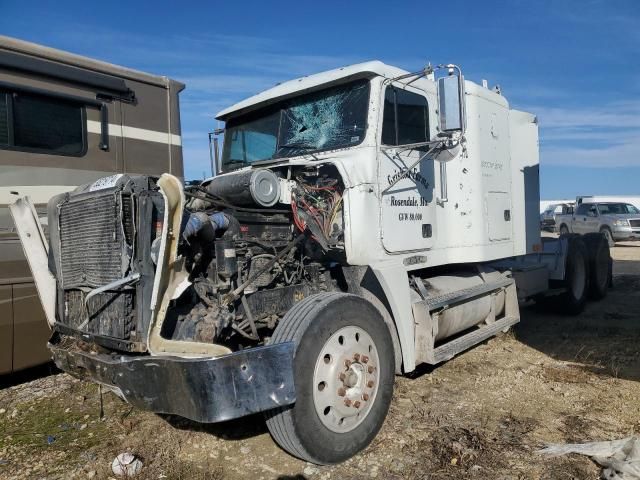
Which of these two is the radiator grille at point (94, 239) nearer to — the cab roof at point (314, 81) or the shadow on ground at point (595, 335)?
the cab roof at point (314, 81)

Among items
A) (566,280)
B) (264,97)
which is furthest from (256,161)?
(566,280)

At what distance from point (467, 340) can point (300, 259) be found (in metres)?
1.91

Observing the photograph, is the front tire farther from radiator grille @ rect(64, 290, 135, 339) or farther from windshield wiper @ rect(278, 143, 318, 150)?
windshield wiper @ rect(278, 143, 318, 150)

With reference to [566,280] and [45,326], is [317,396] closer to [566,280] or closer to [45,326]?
[45,326]

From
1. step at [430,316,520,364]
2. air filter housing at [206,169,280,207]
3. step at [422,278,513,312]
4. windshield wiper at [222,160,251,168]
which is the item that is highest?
windshield wiper at [222,160,251,168]

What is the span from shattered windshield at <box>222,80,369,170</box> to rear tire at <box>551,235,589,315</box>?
16.3 feet

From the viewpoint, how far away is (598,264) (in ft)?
29.2

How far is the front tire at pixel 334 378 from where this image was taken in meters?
3.19

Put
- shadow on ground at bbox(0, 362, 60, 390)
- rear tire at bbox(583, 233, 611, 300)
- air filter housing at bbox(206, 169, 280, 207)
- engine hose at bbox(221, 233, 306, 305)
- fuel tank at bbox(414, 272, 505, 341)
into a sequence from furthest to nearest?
rear tire at bbox(583, 233, 611, 300), shadow on ground at bbox(0, 362, 60, 390), fuel tank at bbox(414, 272, 505, 341), air filter housing at bbox(206, 169, 280, 207), engine hose at bbox(221, 233, 306, 305)

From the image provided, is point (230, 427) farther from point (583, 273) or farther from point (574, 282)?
point (583, 273)

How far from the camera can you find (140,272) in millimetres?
3113

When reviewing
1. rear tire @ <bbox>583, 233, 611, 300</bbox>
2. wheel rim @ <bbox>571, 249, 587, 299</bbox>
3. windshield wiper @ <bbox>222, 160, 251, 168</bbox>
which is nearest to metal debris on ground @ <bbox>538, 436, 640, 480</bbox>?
windshield wiper @ <bbox>222, 160, 251, 168</bbox>

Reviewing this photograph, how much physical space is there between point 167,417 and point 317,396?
1.59 metres

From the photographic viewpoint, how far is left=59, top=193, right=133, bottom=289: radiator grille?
3195 mm
